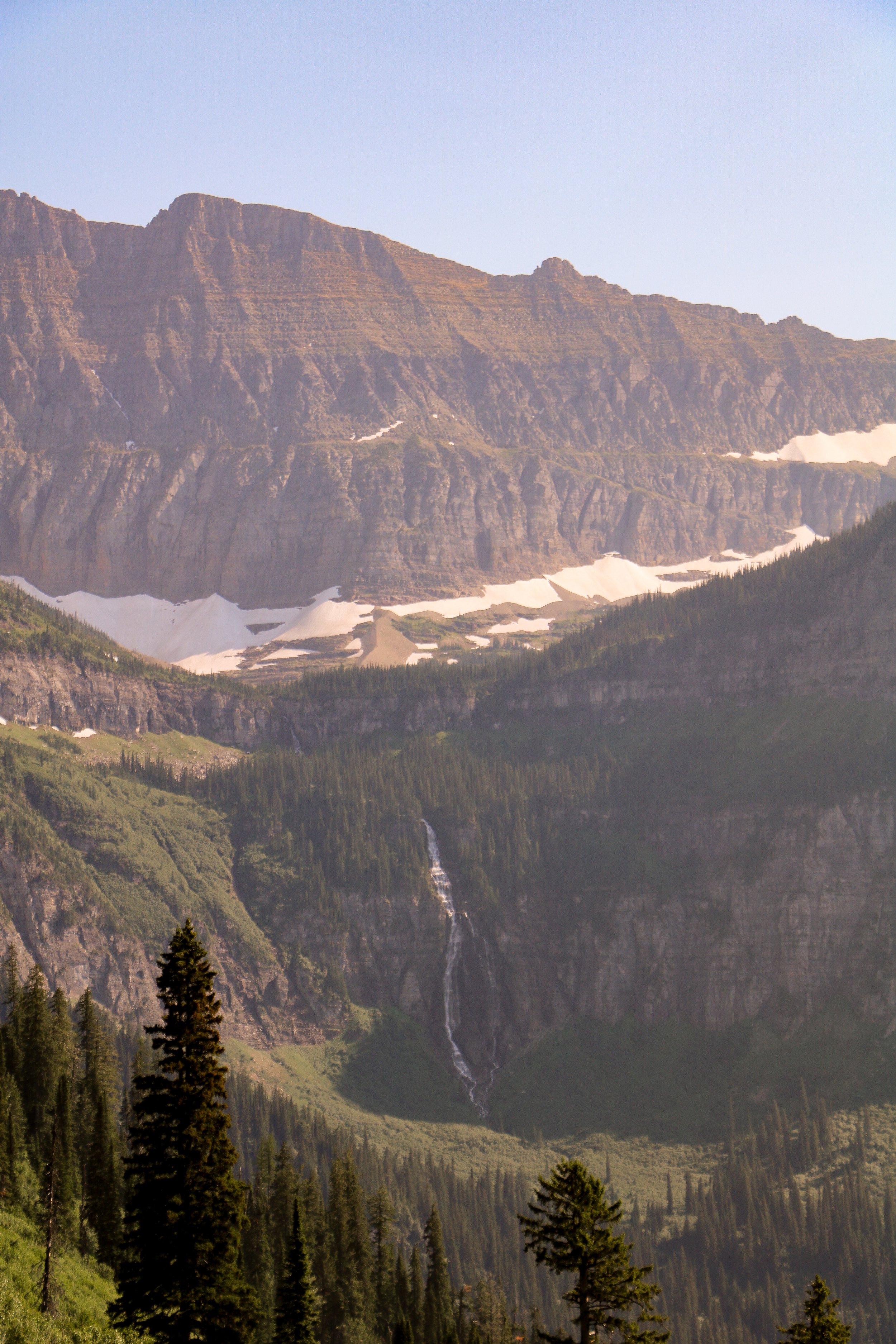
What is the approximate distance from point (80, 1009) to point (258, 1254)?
144ft

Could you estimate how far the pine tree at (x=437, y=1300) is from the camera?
4973 inches

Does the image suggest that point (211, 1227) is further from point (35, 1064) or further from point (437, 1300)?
point (437, 1300)

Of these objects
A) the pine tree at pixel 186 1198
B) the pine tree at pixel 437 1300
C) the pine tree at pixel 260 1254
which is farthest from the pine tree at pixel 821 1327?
the pine tree at pixel 437 1300

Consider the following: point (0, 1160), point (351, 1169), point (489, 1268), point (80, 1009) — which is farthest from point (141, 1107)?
point (489, 1268)

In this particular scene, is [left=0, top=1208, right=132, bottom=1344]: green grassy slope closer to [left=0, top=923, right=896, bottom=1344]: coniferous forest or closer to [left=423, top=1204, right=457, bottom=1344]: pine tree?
[left=0, top=923, right=896, bottom=1344]: coniferous forest

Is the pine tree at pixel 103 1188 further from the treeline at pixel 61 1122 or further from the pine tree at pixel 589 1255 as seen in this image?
the pine tree at pixel 589 1255

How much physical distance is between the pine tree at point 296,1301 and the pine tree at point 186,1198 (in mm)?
14268

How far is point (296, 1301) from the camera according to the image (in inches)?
2785

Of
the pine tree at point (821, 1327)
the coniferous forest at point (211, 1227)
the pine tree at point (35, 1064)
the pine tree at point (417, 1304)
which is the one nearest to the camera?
the coniferous forest at point (211, 1227)

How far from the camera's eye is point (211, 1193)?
5497cm

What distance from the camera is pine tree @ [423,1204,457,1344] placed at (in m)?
126

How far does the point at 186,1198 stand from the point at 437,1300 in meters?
81.3

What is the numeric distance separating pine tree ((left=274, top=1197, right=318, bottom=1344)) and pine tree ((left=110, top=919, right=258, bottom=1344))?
14.3m

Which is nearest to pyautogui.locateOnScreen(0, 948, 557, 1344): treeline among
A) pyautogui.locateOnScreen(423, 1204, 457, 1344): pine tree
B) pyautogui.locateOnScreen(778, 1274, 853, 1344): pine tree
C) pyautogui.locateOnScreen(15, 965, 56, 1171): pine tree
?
pyautogui.locateOnScreen(15, 965, 56, 1171): pine tree
